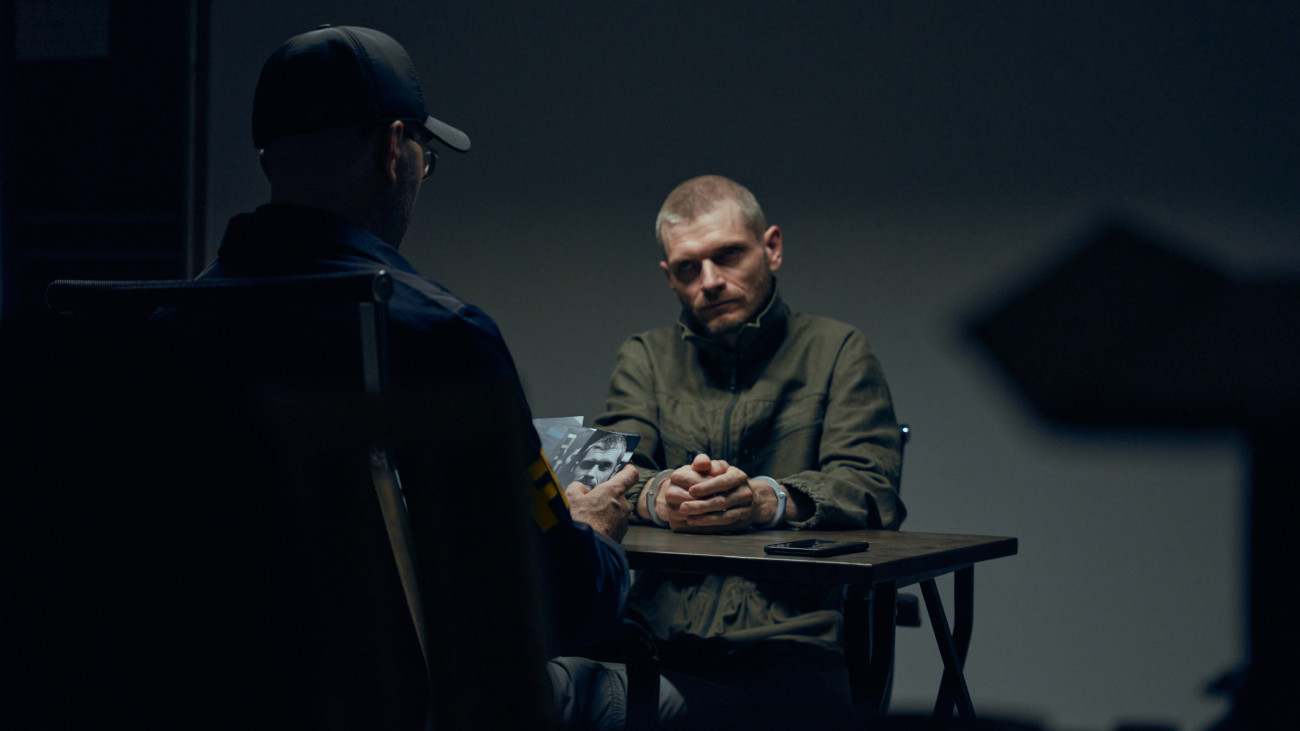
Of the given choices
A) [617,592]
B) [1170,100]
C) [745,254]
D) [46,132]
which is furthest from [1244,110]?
[46,132]

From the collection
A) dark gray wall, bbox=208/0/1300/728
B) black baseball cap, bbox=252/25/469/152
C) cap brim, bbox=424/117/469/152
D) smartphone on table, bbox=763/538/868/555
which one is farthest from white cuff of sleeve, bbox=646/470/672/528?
dark gray wall, bbox=208/0/1300/728

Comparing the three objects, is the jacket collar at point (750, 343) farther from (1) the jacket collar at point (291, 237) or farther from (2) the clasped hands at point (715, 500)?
(1) the jacket collar at point (291, 237)

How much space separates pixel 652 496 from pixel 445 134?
757mm

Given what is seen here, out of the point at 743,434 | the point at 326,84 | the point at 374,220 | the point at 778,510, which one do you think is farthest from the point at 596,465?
the point at 326,84

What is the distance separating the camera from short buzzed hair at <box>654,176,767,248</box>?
2121 millimetres

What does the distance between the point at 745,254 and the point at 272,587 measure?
145 centimetres

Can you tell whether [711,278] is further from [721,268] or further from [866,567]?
[866,567]

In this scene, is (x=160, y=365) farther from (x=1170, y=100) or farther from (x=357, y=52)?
(x=1170, y=100)

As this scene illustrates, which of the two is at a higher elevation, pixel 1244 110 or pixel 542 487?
pixel 1244 110

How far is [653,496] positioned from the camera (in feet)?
5.72

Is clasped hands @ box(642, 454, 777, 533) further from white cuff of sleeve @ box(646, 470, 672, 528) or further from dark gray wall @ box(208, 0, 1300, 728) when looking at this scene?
dark gray wall @ box(208, 0, 1300, 728)

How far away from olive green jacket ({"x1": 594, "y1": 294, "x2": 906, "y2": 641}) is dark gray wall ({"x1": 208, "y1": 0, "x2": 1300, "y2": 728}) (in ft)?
2.93

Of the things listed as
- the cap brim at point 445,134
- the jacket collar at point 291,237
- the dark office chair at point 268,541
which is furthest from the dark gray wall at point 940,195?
the dark office chair at point 268,541

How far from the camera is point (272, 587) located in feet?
2.56
